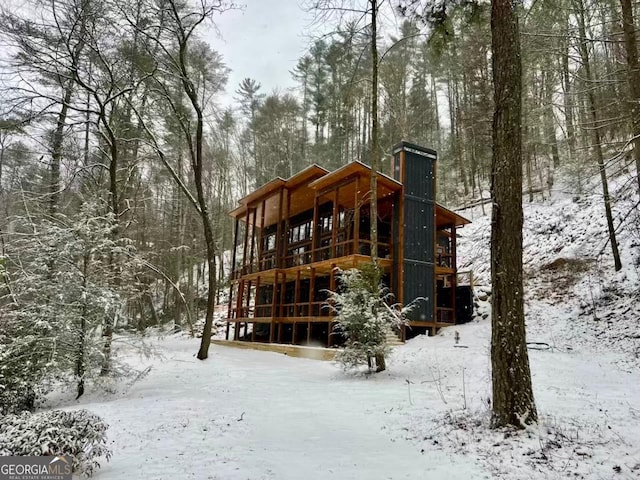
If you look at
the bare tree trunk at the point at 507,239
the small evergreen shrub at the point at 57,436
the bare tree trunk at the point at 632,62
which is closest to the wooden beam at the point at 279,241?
the bare tree trunk at the point at 632,62

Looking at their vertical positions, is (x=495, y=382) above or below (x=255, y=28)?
below

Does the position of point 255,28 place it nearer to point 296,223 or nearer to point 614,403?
Result: point 296,223

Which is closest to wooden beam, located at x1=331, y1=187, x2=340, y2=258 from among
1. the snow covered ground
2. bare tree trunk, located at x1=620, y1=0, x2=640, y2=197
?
the snow covered ground

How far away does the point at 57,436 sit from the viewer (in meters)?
3.38

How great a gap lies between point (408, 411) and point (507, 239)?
2.89 meters

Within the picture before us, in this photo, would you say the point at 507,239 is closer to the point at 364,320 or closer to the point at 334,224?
the point at 364,320

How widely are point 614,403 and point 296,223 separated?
50.6ft

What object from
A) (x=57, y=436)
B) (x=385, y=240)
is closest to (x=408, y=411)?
(x=57, y=436)

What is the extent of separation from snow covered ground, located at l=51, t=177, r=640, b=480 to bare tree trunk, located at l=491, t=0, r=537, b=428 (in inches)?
15.3

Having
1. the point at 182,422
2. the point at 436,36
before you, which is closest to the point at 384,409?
the point at 182,422

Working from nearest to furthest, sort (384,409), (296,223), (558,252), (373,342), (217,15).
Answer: (384,409) → (373,342) → (217,15) → (558,252) → (296,223)

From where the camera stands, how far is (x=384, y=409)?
6027 mm

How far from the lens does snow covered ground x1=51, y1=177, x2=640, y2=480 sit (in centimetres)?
375

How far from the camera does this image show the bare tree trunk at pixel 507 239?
180 inches
